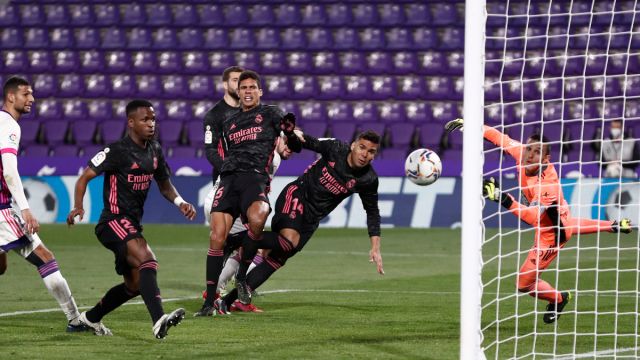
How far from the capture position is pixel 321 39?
24.7 meters

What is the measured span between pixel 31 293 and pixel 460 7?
55.1 feet

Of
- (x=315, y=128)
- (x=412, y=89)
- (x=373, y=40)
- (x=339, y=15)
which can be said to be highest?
(x=339, y=15)

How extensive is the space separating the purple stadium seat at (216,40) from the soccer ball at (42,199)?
6264 mm

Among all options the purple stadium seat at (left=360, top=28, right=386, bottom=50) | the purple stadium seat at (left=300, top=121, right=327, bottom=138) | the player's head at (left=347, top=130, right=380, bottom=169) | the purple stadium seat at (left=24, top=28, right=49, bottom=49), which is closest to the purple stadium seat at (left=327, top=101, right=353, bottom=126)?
the purple stadium seat at (left=300, top=121, right=327, bottom=138)

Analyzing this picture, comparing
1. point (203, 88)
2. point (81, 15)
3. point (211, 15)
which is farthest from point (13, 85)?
point (81, 15)

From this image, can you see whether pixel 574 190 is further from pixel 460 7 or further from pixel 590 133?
pixel 460 7

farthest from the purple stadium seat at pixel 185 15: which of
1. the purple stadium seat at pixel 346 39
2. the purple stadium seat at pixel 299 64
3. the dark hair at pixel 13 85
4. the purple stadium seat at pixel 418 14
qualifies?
the dark hair at pixel 13 85

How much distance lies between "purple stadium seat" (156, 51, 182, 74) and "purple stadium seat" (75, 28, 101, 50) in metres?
1.75

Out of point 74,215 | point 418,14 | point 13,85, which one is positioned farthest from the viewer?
point 418,14

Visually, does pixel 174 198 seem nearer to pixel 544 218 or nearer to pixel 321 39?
pixel 544 218

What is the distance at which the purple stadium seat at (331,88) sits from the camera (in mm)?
23766

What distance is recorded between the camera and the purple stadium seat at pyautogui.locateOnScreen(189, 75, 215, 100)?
24062 mm

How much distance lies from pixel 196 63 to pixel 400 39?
453 centimetres

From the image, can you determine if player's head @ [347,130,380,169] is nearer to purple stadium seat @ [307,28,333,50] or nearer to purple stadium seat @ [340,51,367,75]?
purple stadium seat @ [340,51,367,75]
